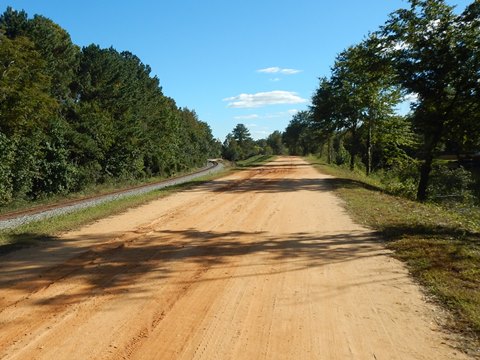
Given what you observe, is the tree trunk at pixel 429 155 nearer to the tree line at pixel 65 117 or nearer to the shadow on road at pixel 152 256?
the shadow on road at pixel 152 256

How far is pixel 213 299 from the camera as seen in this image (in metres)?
5.79

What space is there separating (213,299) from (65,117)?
26101mm

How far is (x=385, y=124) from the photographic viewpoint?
3266 cm

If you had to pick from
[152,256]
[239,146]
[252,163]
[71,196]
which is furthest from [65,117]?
[239,146]

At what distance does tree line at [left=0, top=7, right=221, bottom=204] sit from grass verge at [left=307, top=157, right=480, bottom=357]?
16.2 meters

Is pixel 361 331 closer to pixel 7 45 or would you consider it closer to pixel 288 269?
pixel 288 269

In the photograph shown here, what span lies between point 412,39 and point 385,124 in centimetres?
1384

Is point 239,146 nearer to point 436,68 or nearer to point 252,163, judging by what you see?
point 252,163

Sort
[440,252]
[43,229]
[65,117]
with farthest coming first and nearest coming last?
[65,117]
[43,229]
[440,252]

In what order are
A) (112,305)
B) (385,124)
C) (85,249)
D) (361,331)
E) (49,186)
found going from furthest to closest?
(385,124)
(49,186)
(85,249)
(112,305)
(361,331)

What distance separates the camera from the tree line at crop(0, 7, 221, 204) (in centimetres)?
2027

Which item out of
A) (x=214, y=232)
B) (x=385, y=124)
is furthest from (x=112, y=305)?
(x=385, y=124)

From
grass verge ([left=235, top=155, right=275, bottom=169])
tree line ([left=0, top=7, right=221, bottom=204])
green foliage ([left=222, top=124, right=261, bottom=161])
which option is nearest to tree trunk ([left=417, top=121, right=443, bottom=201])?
tree line ([left=0, top=7, right=221, bottom=204])

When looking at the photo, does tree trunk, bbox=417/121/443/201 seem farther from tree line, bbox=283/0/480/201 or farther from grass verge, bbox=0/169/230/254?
grass verge, bbox=0/169/230/254
